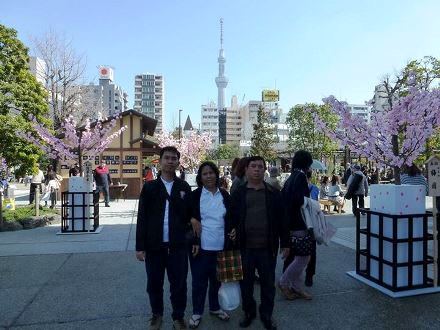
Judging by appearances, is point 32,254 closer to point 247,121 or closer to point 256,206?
point 256,206

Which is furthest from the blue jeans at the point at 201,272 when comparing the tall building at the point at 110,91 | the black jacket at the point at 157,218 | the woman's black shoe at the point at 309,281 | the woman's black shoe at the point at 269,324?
the tall building at the point at 110,91

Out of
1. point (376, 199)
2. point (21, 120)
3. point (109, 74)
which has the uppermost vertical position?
point (109, 74)

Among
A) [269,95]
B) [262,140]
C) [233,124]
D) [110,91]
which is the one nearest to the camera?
[262,140]

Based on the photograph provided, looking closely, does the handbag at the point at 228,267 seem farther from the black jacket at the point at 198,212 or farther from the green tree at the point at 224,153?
the green tree at the point at 224,153

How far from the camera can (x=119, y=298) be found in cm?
441

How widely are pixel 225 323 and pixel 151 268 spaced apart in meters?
0.93

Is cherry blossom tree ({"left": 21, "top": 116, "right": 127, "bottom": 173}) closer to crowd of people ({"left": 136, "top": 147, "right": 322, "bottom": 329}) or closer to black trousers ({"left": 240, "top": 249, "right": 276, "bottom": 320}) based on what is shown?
crowd of people ({"left": 136, "top": 147, "right": 322, "bottom": 329})

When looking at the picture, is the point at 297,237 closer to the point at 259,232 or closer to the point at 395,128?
the point at 259,232

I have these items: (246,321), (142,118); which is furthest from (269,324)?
(142,118)

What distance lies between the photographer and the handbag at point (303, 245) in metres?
4.28

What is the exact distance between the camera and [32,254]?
21.9 feet

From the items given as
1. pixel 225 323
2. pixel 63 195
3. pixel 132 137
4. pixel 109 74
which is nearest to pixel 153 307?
pixel 225 323

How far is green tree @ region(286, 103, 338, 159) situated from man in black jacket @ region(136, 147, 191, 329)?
1381 inches

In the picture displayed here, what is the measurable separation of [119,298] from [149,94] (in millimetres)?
147486
